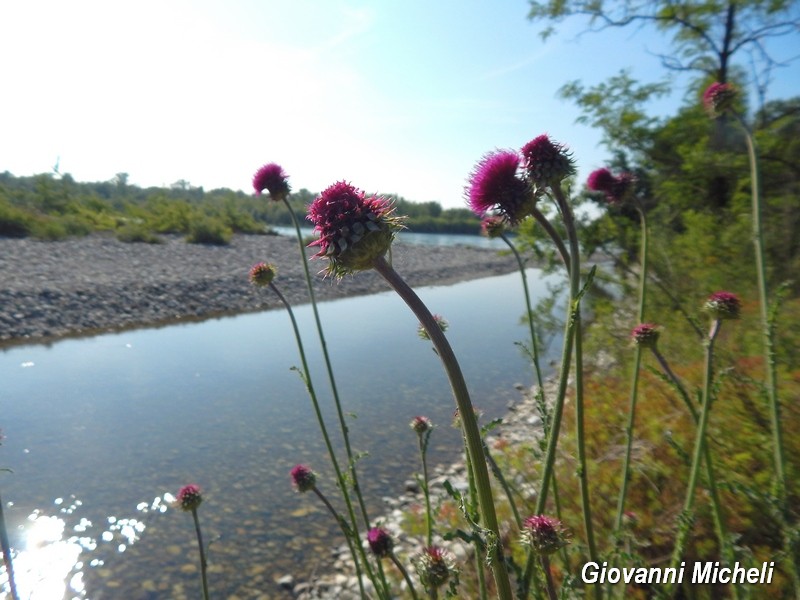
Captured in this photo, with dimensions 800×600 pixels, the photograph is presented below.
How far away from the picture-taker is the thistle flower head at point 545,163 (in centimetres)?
132

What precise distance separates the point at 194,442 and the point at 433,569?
550cm

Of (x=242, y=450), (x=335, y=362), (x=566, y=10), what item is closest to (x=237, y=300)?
(x=335, y=362)

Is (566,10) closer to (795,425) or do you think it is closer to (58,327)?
(795,425)

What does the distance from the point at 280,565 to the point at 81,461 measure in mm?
3042

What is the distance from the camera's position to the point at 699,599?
7.63 ft

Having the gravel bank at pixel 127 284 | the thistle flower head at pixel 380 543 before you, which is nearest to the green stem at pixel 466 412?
the thistle flower head at pixel 380 543

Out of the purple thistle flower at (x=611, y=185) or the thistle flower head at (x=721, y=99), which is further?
the thistle flower head at (x=721, y=99)

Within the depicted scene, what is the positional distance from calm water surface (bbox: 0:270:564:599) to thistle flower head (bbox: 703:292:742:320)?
1702 mm

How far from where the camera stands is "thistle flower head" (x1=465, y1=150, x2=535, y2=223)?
1.33 m

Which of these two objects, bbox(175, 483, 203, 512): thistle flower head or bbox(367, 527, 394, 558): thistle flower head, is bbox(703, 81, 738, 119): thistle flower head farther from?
bbox(175, 483, 203, 512): thistle flower head

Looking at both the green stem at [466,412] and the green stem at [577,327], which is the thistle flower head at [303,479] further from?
the green stem at [466,412]

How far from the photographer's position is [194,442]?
A: 20.9ft

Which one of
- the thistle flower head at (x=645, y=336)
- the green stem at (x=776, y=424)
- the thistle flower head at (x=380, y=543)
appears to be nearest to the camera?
the green stem at (x=776, y=424)

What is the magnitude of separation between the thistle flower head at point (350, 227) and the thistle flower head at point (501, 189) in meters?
0.37
